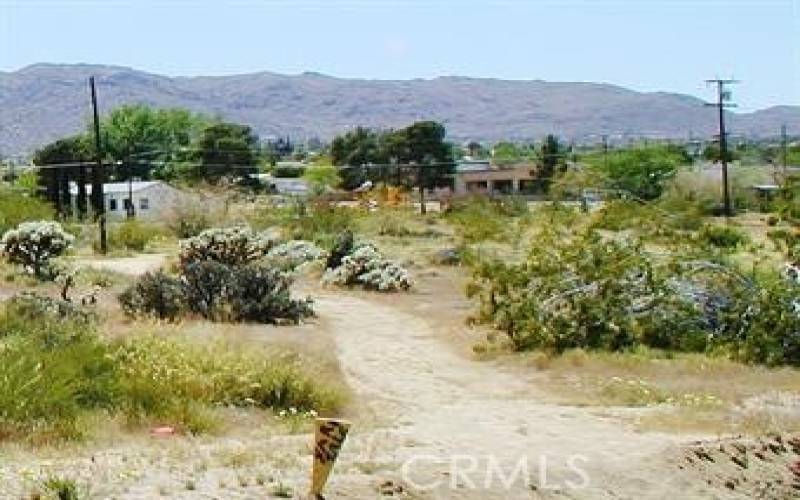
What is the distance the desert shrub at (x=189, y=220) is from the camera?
52.3m

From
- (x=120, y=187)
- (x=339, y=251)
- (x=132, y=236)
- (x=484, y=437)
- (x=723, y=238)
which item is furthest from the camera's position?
(x=120, y=187)

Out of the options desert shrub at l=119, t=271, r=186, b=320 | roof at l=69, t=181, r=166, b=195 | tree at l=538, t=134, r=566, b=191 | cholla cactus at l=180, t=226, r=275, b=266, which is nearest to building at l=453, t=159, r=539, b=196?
tree at l=538, t=134, r=566, b=191

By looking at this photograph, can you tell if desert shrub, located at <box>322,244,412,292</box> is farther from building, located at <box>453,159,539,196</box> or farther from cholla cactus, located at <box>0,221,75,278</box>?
building, located at <box>453,159,539,196</box>

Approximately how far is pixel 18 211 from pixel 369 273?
16519mm

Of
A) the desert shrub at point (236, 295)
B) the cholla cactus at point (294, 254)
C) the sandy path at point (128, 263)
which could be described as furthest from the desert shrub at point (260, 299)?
the sandy path at point (128, 263)

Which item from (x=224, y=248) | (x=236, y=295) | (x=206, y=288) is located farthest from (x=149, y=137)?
(x=236, y=295)

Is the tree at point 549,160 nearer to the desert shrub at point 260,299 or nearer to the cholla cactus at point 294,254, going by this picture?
the cholla cactus at point 294,254

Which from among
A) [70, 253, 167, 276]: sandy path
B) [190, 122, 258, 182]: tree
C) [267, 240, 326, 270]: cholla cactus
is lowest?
[70, 253, 167, 276]: sandy path

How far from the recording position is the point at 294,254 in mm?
38906

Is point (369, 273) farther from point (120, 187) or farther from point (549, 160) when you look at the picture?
point (549, 160)

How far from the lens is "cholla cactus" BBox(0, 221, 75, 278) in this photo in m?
33.3

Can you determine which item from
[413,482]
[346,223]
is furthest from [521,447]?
[346,223]

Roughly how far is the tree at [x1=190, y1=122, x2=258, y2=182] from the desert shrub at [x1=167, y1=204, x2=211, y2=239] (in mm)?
42000

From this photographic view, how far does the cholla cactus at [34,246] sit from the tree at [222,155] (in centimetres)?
6127
